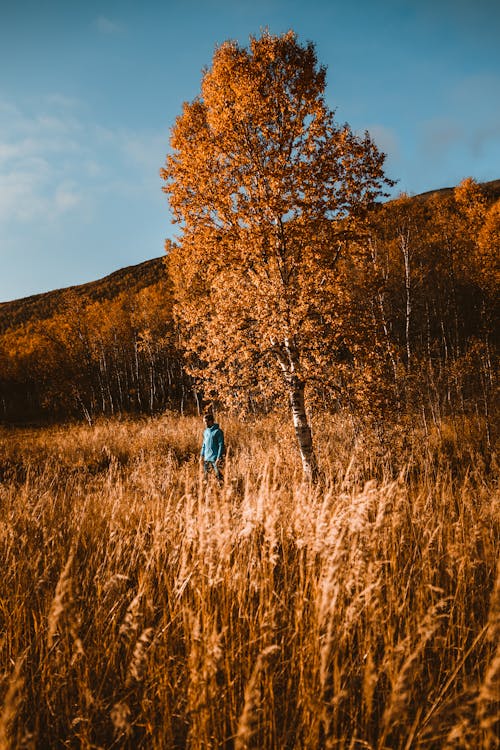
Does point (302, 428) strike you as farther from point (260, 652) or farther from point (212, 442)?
point (260, 652)

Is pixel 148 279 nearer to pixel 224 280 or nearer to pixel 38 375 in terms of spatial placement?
pixel 38 375

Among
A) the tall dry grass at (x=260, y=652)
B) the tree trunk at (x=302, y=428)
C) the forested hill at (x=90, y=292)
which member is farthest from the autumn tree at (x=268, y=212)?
the forested hill at (x=90, y=292)

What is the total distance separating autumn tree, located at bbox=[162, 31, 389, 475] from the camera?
260 inches

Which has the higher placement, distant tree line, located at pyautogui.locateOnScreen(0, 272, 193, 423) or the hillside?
the hillside

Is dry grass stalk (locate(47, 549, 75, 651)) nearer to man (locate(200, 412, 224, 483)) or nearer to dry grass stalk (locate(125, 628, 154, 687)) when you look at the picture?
dry grass stalk (locate(125, 628, 154, 687))

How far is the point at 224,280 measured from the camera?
277 inches

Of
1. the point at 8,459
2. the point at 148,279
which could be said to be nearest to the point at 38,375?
the point at 8,459

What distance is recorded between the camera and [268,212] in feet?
22.0

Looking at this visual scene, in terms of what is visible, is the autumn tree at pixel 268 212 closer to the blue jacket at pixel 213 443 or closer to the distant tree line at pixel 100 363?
the blue jacket at pixel 213 443

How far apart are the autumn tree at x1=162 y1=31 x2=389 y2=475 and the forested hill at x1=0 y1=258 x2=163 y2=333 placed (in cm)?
6373

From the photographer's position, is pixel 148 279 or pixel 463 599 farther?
pixel 148 279

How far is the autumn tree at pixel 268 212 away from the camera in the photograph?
6602mm

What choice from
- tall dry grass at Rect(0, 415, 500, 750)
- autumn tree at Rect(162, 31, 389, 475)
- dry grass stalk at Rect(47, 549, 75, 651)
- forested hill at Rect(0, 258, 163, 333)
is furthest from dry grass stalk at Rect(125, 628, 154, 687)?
forested hill at Rect(0, 258, 163, 333)

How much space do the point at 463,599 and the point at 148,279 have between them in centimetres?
7936
